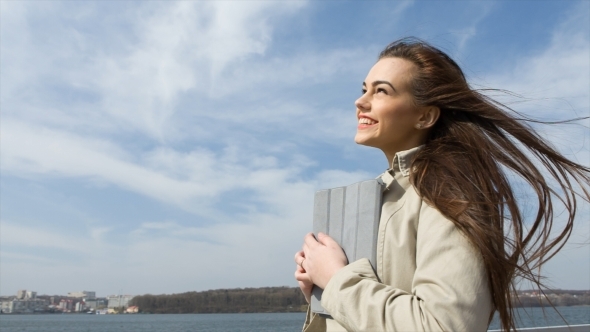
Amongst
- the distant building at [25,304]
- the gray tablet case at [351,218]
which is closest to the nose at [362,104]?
the gray tablet case at [351,218]

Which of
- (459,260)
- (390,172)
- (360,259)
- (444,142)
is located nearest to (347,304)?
(360,259)

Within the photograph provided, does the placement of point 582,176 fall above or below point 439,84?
below

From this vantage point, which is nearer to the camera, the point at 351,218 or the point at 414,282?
the point at 414,282

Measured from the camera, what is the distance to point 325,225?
183 centimetres

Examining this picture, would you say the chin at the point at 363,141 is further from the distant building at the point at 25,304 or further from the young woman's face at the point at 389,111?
the distant building at the point at 25,304

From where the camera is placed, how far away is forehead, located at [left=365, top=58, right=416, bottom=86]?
1891 mm

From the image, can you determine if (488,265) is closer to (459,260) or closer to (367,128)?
(459,260)

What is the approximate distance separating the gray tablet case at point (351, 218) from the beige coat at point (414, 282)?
31 millimetres

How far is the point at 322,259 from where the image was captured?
1664 millimetres

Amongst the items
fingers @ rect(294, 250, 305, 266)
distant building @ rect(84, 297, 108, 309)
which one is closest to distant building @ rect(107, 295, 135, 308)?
distant building @ rect(84, 297, 108, 309)

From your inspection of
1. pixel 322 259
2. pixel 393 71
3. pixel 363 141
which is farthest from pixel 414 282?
pixel 393 71

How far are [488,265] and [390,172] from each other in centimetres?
47

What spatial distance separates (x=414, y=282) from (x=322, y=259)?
300mm

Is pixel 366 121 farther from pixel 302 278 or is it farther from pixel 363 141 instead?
pixel 302 278
